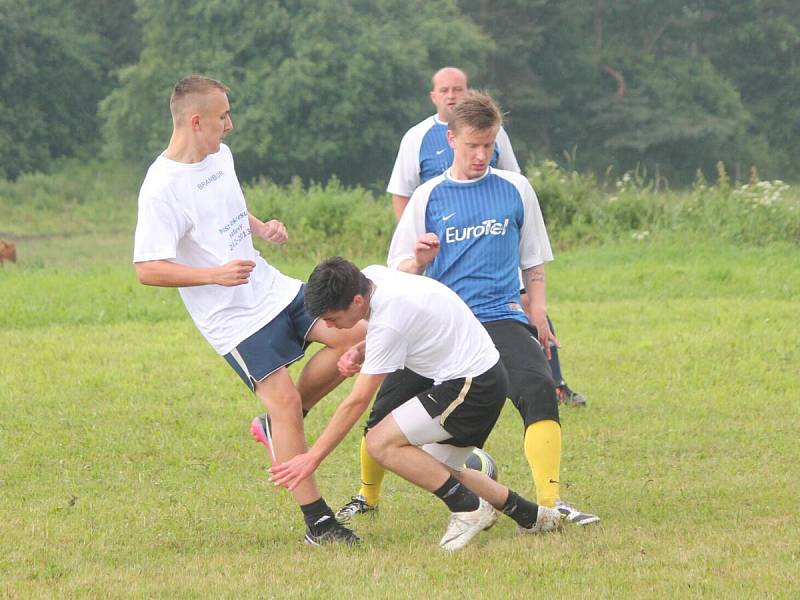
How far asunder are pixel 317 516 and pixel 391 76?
139 feet

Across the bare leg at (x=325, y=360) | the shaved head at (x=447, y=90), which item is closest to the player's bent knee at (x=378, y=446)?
the bare leg at (x=325, y=360)

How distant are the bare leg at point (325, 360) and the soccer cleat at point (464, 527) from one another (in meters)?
0.97

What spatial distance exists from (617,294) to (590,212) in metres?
5.32

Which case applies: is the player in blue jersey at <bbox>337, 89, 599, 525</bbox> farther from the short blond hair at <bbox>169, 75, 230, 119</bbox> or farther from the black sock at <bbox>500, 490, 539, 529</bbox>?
the short blond hair at <bbox>169, 75, 230, 119</bbox>

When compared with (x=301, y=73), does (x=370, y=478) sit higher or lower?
lower

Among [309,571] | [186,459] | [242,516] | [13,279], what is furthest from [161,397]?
[13,279]

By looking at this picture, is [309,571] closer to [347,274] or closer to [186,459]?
[347,274]

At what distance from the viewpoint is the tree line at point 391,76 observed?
1855 inches

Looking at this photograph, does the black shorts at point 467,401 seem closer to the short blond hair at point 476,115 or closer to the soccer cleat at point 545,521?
the soccer cleat at point 545,521

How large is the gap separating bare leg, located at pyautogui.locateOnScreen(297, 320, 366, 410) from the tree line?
4030 centimetres

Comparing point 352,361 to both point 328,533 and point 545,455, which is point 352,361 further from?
point 545,455

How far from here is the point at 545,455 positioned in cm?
611

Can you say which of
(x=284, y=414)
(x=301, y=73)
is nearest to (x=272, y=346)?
(x=284, y=414)

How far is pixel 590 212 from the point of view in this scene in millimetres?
19703
